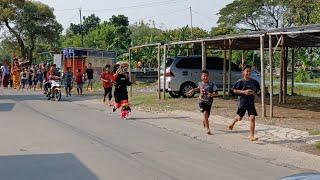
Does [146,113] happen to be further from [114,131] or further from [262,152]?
[262,152]

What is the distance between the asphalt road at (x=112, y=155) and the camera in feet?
29.6

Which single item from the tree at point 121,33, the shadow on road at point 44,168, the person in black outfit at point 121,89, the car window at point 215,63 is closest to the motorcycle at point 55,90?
the car window at point 215,63

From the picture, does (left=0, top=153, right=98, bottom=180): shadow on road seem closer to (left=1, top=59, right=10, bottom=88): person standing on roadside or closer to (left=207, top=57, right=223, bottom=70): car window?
(left=207, top=57, right=223, bottom=70): car window

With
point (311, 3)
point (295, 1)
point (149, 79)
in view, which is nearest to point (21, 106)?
point (149, 79)

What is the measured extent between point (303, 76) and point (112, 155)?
35970 millimetres

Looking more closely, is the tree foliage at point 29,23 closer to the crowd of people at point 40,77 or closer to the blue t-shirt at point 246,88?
the crowd of people at point 40,77

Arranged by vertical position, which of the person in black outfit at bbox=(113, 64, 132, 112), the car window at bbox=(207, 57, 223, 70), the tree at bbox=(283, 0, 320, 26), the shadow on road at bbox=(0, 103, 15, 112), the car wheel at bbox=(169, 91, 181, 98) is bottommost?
the shadow on road at bbox=(0, 103, 15, 112)

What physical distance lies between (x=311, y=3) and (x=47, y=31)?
27627 millimetres

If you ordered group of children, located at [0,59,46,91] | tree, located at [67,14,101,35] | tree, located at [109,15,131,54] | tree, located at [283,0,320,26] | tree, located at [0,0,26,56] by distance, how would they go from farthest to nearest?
tree, located at [67,14,101,35]
tree, located at [109,15,131,54]
tree, located at [0,0,26,56]
tree, located at [283,0,320,26]
group of children, located at [0,59,46,91]

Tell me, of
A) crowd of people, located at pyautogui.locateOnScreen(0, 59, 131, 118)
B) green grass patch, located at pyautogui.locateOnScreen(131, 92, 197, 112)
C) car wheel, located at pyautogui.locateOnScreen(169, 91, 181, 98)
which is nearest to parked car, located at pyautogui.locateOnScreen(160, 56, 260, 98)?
car wheel, located at pyautogui.locateOnScreen(169, 91, 181, 98)

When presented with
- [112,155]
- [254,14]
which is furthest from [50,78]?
[254,14]

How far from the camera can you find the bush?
43.6m

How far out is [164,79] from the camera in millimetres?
25625

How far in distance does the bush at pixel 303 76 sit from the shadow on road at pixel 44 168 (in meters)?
35.0
